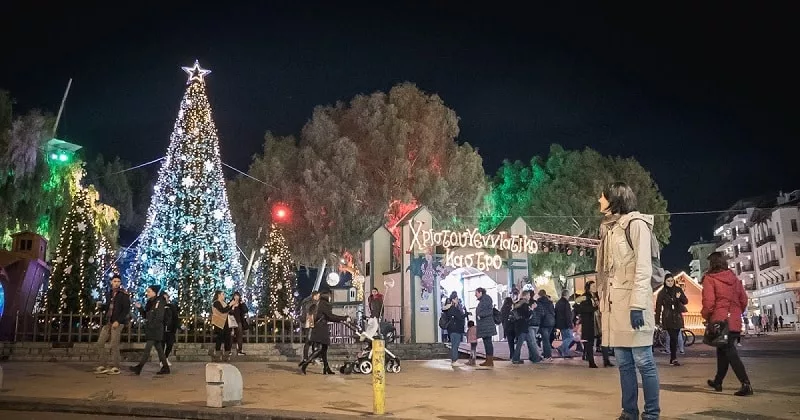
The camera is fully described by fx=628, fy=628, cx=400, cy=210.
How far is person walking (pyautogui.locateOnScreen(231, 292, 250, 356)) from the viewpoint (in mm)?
17016

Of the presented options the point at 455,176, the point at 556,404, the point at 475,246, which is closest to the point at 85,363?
the point at 556,404

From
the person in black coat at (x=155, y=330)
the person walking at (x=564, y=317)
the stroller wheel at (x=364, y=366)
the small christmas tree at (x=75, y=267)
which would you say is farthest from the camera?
the small christmas tree at (x=75, y=267)

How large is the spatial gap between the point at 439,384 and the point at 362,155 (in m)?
25.9

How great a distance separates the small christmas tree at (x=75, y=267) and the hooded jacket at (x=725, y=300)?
1756cm

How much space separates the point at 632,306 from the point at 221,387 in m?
5.17

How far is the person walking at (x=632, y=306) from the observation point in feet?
18.5

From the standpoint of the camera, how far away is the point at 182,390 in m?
10.1

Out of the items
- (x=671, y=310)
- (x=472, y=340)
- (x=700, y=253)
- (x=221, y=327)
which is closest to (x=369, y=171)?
(x=221, y=327)

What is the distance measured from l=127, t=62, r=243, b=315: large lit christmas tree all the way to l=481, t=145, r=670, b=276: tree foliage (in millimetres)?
22472

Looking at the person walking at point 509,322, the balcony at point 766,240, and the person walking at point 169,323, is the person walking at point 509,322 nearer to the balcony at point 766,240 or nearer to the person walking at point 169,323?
the person walking at point 169,323

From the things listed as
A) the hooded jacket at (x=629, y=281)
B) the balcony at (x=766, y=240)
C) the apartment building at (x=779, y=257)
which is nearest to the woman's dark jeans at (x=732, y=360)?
the hooded jacket at (x=629, y=281)

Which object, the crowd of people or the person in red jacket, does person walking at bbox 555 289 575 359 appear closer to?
the crowd of people

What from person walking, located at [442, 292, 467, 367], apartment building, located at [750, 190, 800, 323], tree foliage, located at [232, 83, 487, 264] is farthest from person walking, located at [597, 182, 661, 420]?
apartment building, located at [750, 190, 800, 323]

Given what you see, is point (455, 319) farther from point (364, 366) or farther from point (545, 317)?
point (364, 366)
